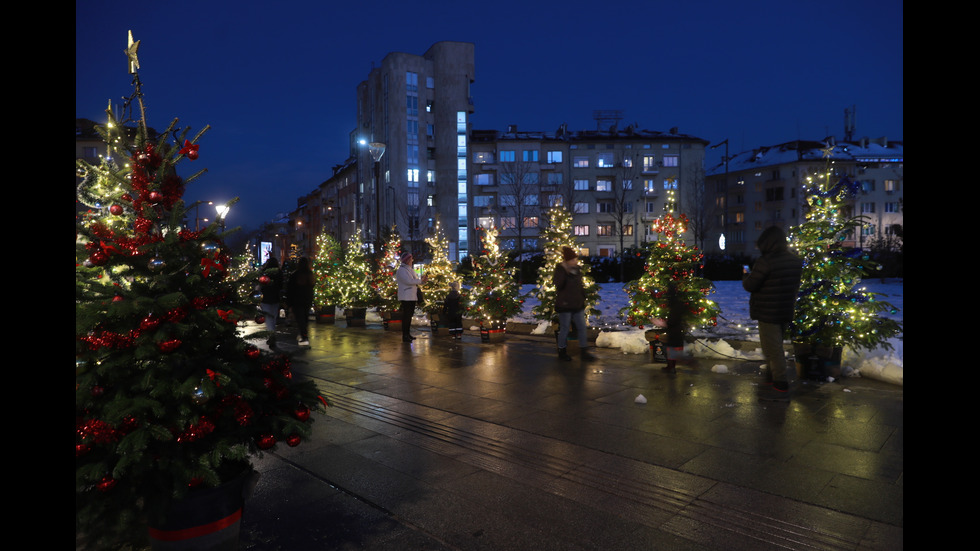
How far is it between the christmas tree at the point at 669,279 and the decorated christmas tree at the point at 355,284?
9278mm

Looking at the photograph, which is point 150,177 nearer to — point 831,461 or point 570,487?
point 570,487

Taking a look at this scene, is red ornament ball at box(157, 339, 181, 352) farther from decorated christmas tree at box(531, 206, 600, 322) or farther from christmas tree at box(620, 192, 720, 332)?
decorated christmas tree at box(531, 206, 600, 322)

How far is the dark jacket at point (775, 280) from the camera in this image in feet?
21.6

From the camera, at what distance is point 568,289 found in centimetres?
953

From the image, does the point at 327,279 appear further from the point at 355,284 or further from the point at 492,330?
the point at 492,330

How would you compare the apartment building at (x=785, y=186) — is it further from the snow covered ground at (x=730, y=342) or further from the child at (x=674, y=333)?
the child at (x=674, y=333)

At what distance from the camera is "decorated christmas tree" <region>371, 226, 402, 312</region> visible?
16375 millimetres

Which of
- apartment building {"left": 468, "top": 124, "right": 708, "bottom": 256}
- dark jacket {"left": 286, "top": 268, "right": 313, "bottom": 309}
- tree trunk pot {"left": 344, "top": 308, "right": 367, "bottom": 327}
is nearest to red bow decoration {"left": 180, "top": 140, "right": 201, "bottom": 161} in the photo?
dark jacket {"left": 286, "top": 268, "right": 313, "bottom": 309}

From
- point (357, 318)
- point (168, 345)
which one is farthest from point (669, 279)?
point (357, 318)

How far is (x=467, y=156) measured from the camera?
63656 mm

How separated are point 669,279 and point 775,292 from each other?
11.3ft

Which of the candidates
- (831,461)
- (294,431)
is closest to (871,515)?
(831,461)

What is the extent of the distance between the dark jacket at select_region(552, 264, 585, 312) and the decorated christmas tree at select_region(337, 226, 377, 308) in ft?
29.1
